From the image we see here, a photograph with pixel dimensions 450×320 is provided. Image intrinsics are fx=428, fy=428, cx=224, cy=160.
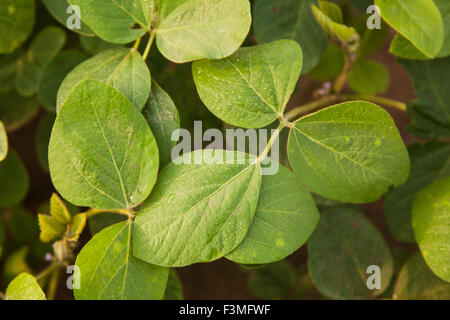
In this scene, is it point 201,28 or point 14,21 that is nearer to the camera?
point 201,28

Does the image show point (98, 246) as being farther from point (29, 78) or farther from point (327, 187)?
point (29, 78)

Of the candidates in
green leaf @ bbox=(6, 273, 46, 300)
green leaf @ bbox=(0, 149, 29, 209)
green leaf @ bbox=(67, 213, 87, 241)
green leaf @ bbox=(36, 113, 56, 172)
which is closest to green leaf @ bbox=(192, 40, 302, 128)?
green leaf @ bbox=(67, 213, 87, 241)

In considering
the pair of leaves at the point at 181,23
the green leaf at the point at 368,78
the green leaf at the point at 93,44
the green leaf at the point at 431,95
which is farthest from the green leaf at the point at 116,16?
the green leaf at the point at 368,78

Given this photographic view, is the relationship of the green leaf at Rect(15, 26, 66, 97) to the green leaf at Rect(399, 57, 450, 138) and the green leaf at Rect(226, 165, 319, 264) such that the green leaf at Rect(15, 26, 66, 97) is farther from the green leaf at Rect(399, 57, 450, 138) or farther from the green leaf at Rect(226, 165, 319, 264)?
the green leaf at Rect(399, 57, 450, 138)

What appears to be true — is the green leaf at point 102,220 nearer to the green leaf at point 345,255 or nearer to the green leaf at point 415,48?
the green leaf at point 345,255

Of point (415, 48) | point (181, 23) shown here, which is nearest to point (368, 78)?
point (415, 48)

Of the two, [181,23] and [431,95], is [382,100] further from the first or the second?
[181,23]
